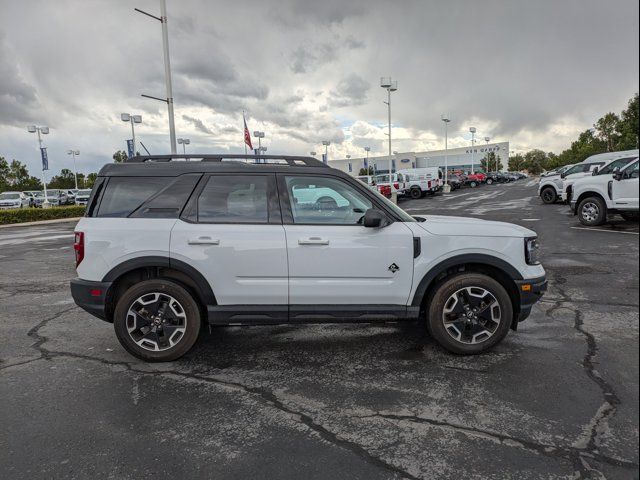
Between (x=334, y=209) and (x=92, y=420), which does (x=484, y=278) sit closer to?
(x=334, y=209)

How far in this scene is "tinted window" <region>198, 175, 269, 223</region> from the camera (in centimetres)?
441

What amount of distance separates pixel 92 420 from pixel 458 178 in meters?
52.7

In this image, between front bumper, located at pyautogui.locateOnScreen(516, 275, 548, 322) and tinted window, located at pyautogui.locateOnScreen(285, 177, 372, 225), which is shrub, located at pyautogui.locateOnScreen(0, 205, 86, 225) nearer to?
tinted window, located at pyautogui.locateOnScreen(285, 177, 372, 225)

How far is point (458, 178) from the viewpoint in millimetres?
52469

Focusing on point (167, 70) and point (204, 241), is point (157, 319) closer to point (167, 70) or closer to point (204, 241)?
point (204, 241)

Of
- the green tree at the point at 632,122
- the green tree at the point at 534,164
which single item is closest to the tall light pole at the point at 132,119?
the green tree at the point at 632,122

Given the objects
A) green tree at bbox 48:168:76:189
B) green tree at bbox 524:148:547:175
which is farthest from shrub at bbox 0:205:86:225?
green tree at bbox 524:148:547:175

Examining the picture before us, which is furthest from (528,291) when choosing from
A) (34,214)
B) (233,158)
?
(34,214)

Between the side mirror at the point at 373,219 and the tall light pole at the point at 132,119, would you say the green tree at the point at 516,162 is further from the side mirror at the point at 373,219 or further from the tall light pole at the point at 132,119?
the side mirror at the point at 373,219

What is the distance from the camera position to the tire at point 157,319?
14.2 ft

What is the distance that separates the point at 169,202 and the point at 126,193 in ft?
1.42

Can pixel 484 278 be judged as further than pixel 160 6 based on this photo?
No

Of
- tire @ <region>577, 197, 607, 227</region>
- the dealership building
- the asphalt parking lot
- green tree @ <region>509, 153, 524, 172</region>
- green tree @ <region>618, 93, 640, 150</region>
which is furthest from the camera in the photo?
green tree @ <region>509, 153, 524, 172</region>

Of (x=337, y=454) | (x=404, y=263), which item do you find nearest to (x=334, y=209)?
(x=404, y=263)
